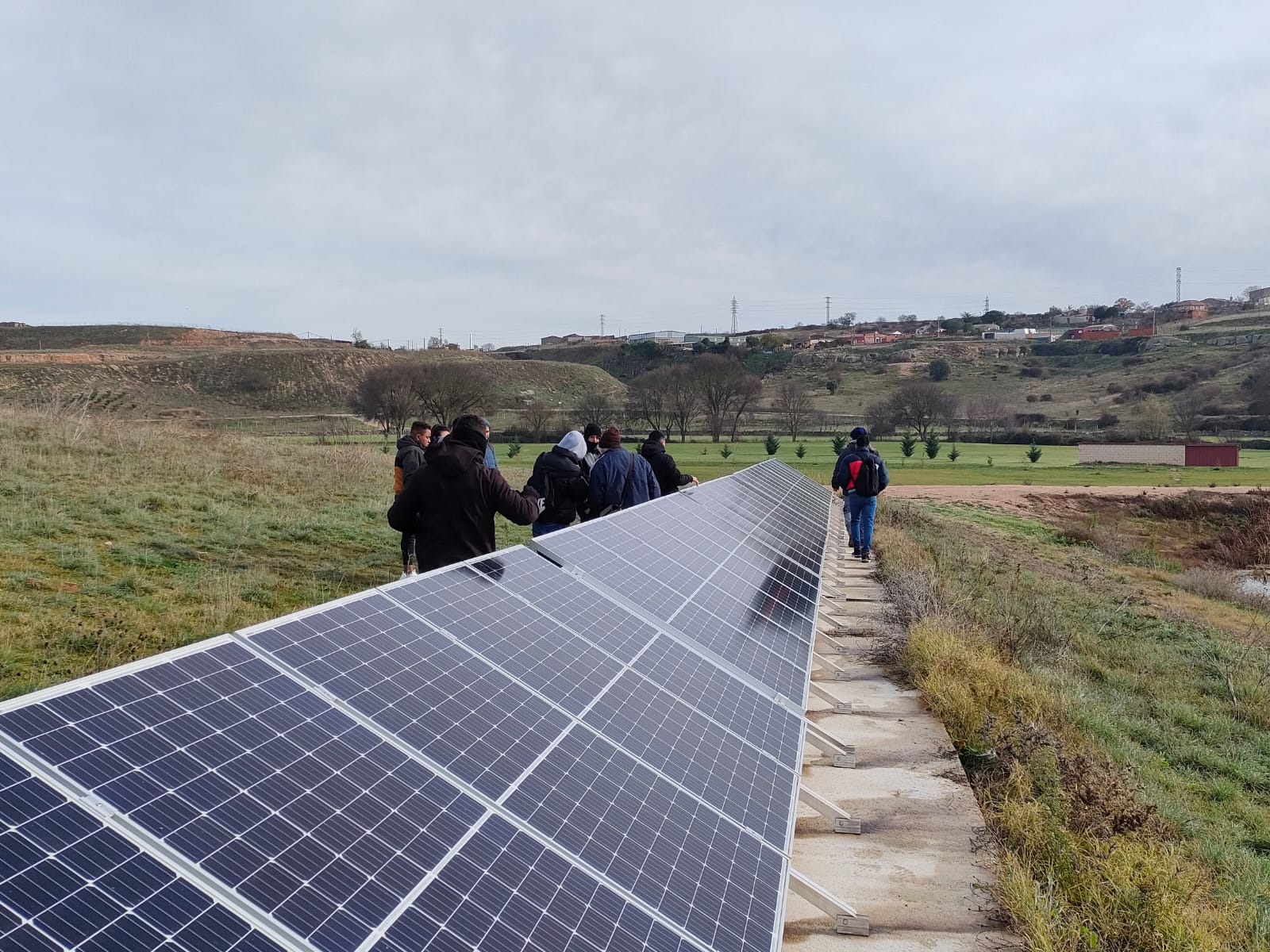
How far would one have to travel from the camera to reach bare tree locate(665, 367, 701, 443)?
3169 inches

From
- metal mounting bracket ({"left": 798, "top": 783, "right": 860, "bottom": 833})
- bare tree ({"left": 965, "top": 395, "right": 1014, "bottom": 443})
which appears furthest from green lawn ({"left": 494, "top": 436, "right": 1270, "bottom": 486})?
metal mounting bracket ({"left": 798, "top": 783, "right": 860, "bottom": 833})

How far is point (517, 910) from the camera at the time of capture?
3023 millimetres

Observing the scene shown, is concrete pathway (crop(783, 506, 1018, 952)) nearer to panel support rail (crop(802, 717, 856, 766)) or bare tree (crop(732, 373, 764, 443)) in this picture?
panel support rail (crop(802, 717, 856, 766))

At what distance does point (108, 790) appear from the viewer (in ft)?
8.51

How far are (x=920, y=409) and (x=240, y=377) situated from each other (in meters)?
A: 72.2

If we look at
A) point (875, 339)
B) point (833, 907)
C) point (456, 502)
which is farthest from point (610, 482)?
point (875, 339)

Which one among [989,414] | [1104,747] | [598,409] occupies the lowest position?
[1104,747]

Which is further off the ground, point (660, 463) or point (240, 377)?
point (240, 377)

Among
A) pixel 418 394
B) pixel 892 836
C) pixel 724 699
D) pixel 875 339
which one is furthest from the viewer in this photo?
pixel 875 339

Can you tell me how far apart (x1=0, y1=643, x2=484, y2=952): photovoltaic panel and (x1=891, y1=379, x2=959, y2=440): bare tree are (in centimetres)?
7947

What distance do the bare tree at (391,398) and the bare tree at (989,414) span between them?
48.4m

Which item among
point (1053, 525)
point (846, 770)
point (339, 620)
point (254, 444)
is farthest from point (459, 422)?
point (1053, 525)

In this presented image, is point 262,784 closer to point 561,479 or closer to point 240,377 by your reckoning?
point 561,479

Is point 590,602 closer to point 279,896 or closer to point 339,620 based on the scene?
point 339,620
